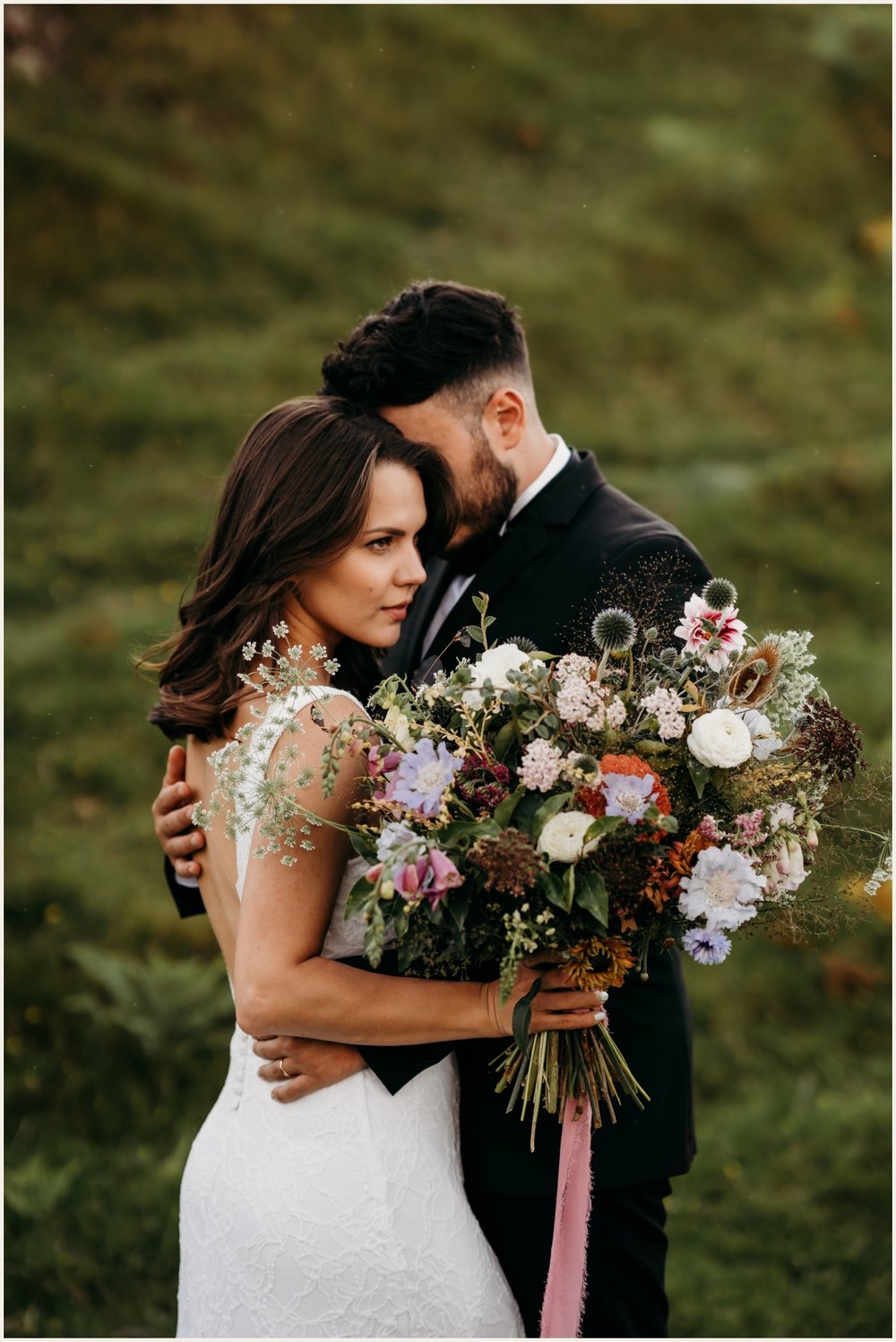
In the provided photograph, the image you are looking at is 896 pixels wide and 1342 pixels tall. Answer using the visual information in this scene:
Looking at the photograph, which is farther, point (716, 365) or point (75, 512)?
point (716, 365)

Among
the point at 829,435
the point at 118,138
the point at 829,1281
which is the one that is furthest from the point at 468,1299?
the point at 118,138

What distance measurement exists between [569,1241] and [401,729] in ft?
4.22

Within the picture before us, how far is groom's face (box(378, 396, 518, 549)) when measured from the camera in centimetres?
392

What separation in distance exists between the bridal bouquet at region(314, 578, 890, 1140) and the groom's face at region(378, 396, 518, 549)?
127 cm

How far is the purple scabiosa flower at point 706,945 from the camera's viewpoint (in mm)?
2455

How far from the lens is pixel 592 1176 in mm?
3283

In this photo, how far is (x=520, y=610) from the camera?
12.5ft

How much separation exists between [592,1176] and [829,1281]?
235 cm

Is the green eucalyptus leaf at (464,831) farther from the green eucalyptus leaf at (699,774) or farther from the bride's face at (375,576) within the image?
the bride's face at (375,576)

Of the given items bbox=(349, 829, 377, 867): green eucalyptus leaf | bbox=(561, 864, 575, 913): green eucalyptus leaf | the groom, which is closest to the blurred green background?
the groom

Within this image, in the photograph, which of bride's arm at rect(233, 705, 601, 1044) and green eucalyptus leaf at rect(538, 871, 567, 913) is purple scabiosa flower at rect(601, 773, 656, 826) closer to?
green eucalyptus leaf at rect(538, 871, 567, 913)

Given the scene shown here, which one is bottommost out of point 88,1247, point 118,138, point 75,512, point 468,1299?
point 88,1247

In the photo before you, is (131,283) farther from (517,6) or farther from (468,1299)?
(468,1299)

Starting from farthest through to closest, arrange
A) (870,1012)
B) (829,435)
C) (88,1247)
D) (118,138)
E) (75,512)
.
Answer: (118,138)
(829,435)
(75,512)
(870,1012)
(88,1247)
